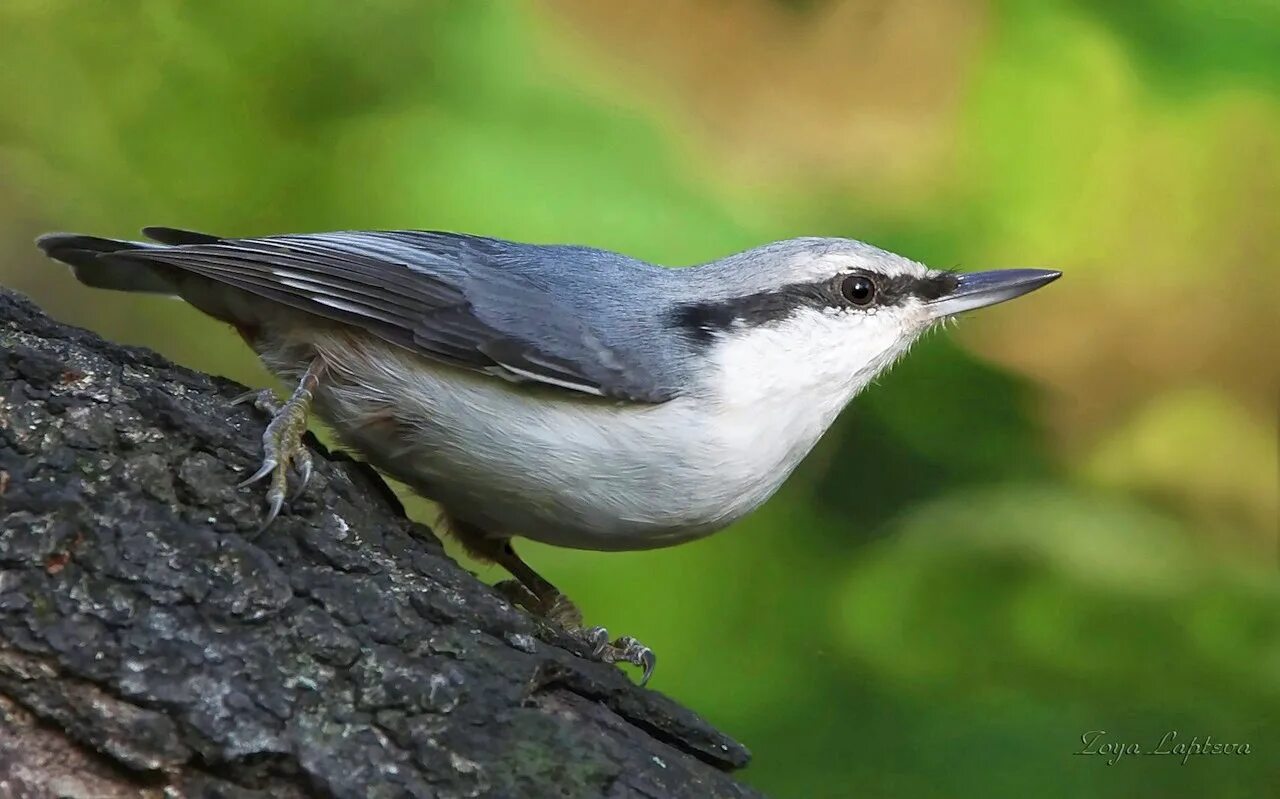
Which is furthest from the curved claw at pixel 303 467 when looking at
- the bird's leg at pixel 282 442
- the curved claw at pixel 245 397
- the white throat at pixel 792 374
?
the white throat at pixel 792 374

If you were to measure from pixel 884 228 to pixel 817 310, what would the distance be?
3.21 feet

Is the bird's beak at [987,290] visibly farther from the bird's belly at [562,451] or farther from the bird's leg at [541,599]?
the bird's leg at [541,599]

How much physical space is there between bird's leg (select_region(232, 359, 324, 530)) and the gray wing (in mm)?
168

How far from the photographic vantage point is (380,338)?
190 cm

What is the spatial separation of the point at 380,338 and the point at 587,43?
1.42 metres

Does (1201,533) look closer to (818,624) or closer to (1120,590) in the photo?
(1120,590)

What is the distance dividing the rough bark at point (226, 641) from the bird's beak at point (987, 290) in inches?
38.9

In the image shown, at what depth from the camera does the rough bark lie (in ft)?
4.12

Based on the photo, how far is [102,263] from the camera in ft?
6.95

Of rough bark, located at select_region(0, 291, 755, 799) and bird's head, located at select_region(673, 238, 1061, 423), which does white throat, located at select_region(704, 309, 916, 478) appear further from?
rough bark, located at select_region(0, 291, 755, 799)

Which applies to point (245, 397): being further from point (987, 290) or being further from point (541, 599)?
point (987, 290)

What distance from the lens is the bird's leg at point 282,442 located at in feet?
4.97

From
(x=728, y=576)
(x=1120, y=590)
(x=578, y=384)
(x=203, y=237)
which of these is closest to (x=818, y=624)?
(x=728, y=576)

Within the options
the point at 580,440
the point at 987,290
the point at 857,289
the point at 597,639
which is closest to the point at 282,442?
the point at 580,440
